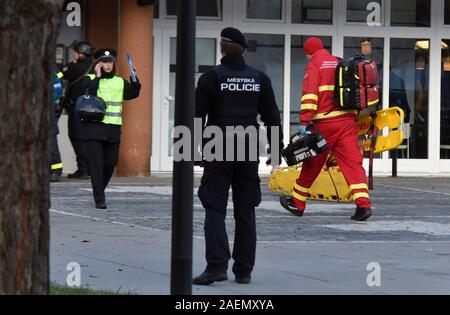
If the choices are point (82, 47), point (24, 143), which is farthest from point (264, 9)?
point (24, 143)

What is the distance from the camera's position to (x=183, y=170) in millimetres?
7383

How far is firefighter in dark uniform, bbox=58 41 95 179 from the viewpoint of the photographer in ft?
60.8

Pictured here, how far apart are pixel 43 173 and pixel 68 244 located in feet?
17.0

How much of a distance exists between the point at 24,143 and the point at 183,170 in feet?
6.00

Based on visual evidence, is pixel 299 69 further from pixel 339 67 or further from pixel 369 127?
pixel 339 67

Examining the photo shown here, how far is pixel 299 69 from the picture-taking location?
70.9 ft

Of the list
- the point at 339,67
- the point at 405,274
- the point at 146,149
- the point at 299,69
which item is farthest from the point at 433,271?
the point at 299,69

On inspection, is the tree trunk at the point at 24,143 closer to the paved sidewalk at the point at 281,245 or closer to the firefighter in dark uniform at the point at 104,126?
the paved sidewalk at the point at 281,245

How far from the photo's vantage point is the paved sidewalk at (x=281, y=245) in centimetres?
883

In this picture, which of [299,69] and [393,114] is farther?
[299,69]

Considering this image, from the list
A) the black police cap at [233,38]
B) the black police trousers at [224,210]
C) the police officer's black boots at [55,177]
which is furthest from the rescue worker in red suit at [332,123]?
the police officer's black boots at [55,177]

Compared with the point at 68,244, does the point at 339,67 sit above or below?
above

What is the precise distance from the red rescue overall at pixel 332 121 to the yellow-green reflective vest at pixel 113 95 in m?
2.19

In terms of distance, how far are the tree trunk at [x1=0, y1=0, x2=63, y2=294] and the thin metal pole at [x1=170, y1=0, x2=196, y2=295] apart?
1655 millimetres
